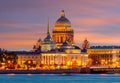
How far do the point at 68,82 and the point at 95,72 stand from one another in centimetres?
5807

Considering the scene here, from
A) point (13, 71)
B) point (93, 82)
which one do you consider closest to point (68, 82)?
point (93, 82)

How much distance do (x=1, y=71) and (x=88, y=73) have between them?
1852cm

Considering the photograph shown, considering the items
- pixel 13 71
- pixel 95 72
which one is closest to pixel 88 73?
pixel 95 72

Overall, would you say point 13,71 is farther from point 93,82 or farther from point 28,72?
point 93,82

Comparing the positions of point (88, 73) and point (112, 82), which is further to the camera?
point (88, 73)

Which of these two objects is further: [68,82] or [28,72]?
[28,72]

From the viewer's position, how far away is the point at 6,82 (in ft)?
461

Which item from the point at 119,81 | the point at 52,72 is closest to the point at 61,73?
the point at 52,72

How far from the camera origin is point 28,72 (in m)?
194

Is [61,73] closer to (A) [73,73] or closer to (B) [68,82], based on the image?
(A) [73,73]

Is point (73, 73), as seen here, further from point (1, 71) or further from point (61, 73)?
point (1, 71)

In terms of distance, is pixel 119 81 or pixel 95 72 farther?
pixel 95 72

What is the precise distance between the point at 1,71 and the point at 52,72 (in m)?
10.7

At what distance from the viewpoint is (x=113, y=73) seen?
655ft
